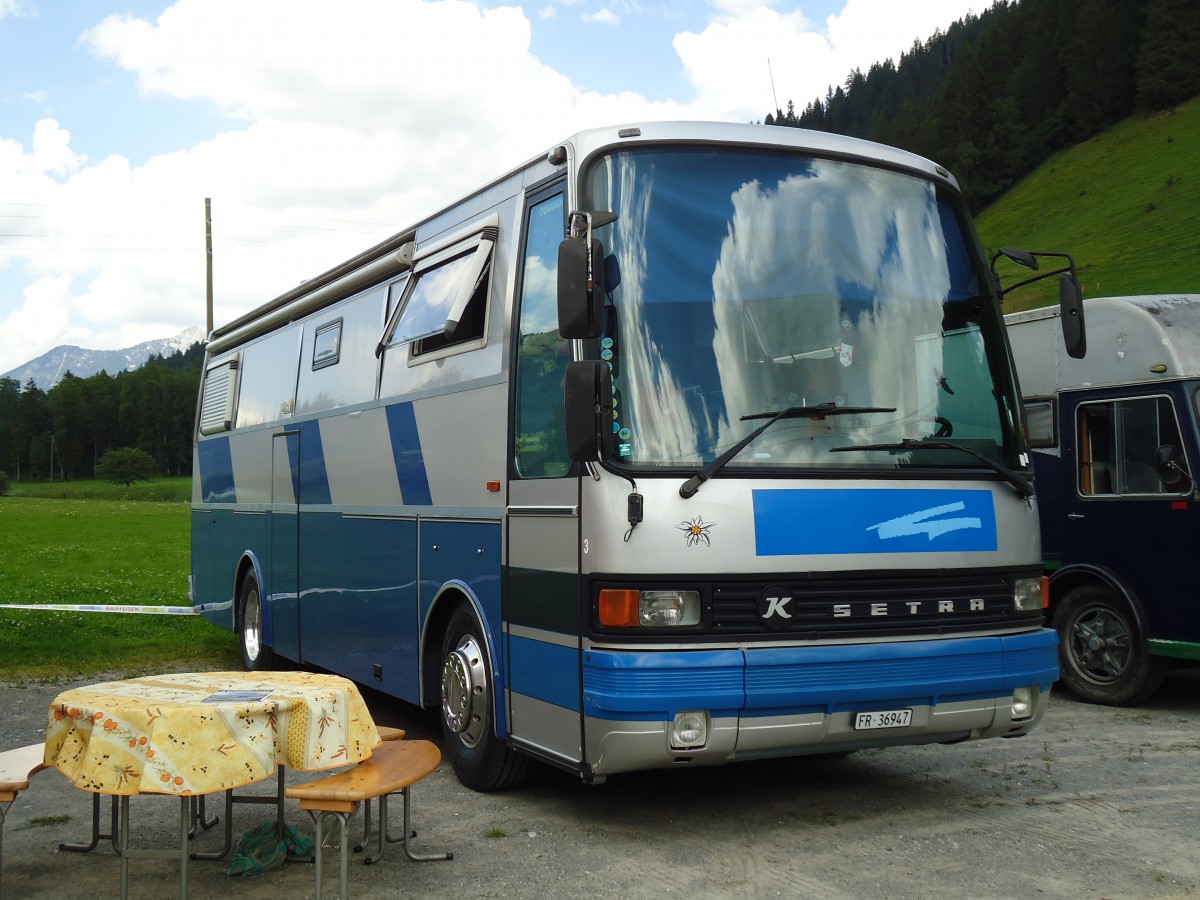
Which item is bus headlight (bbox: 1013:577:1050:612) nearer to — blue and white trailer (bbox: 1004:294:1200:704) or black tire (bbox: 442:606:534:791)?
black tire (bbox: 442:606:534:791)

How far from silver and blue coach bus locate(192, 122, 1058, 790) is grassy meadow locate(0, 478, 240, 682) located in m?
7.66

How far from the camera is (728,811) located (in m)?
6.75

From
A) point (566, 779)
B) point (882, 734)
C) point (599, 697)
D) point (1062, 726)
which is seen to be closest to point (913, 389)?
point (882, 734)

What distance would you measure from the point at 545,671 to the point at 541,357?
158 centimetres

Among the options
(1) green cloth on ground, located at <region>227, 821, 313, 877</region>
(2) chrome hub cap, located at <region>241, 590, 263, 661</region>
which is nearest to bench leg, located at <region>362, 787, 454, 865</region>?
(1) green cloth on ground, located at <region>227, 821, 313, 877</region>

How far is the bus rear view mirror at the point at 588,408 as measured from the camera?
570 centimetres

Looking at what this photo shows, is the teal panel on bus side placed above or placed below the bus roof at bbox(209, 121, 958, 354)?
below

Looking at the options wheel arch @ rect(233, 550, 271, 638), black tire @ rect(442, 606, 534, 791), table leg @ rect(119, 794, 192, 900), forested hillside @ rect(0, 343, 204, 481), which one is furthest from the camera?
forested hillside @ rect(0, 343, 204, 481)

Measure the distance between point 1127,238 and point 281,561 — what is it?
63.3 metres

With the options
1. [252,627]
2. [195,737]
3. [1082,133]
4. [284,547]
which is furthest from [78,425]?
[195,737]

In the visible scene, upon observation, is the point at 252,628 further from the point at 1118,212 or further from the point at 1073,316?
the point at 1118,212

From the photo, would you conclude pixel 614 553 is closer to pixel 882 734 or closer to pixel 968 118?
pixel 882 734

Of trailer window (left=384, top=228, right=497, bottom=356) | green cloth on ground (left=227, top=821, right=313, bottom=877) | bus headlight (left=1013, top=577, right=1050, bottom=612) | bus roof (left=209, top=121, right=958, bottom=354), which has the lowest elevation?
green cloth on ground (left=227, top=821, right=313, bottom=877)

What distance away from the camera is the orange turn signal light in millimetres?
5781
